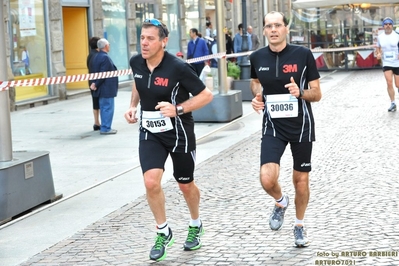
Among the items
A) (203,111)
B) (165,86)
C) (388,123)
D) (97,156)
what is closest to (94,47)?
(203,111)

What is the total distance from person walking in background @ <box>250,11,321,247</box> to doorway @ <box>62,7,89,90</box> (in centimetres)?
1758

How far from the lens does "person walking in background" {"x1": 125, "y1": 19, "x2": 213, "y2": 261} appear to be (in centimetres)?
604

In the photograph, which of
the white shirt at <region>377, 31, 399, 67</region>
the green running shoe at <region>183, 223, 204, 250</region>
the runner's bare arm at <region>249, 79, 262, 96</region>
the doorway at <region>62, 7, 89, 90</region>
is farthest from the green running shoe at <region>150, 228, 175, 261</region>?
the doorway at <region>62, 7, 89, 90</region>

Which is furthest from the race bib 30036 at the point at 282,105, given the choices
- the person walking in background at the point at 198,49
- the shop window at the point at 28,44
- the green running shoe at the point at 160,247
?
the person walking in background at the point at 198,49

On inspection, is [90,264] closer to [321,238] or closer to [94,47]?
[321,238]

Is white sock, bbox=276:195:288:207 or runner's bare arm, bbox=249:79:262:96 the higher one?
runner's bare arm, bbox=249:79:262:96

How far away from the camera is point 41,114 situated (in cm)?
1811

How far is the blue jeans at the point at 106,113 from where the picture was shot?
1417 cm

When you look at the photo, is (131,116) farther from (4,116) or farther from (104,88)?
(104,88)

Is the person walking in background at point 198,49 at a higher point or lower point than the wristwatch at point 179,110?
higher

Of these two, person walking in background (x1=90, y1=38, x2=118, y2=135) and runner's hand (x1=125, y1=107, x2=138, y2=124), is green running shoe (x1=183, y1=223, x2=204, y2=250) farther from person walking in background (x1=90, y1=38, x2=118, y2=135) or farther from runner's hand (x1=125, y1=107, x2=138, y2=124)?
person walking in background (x1=90, y1=38, x2=118, y2=135)

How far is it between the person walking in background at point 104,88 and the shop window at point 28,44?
5214 mm

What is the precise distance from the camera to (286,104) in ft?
20.6

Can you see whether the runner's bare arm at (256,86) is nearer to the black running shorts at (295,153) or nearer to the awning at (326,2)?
the black running shorts at (295,153)
